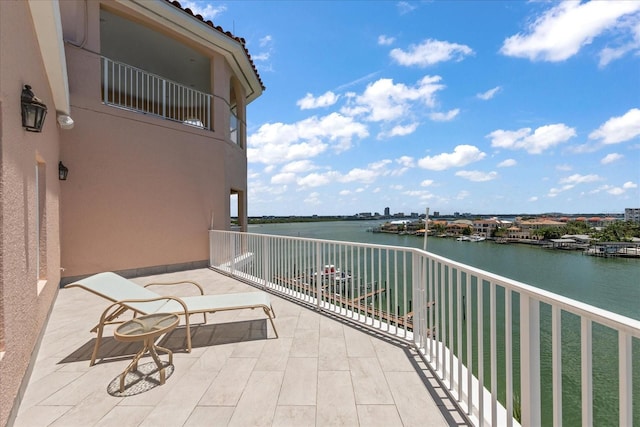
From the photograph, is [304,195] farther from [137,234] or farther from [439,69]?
[137,234]

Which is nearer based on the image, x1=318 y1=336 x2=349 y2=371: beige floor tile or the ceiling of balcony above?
x1=318 y1=336 x2=349 y2=371: beige floor tile

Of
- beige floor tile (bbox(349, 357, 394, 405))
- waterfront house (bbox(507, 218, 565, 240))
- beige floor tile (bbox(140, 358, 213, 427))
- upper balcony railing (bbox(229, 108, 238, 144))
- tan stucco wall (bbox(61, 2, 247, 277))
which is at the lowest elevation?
waterfront house (bbox(507, 218, 565, 240))

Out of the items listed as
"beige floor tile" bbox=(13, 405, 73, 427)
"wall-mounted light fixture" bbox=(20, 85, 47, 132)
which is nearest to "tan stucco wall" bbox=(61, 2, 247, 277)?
"wall-mounted light fixture" bbox=(20, 85, 47, 132)

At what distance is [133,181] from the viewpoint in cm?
629

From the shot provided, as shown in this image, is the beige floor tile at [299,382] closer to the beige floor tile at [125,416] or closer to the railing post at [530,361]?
the beige floor tile at [125,416]

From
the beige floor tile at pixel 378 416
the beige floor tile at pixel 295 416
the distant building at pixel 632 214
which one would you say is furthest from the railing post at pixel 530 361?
the distant building at pixel 632 214

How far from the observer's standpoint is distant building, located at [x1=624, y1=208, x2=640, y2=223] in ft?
174

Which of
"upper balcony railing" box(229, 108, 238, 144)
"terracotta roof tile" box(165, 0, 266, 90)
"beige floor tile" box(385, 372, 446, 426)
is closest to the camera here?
"beige floor tile" box(385, 372, 446, 426)

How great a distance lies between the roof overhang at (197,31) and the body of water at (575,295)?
5176mm

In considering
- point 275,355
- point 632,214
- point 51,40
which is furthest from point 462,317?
point 632,214

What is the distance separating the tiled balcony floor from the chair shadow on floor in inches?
0.4

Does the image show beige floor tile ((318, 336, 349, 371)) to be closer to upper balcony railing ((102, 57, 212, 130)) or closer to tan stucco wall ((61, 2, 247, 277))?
tan stucco wall ((61, 2, 247, 277))

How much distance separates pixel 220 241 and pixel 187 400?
5093 millimetres

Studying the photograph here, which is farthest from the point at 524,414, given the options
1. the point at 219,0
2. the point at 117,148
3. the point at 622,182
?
the point at 622,182
